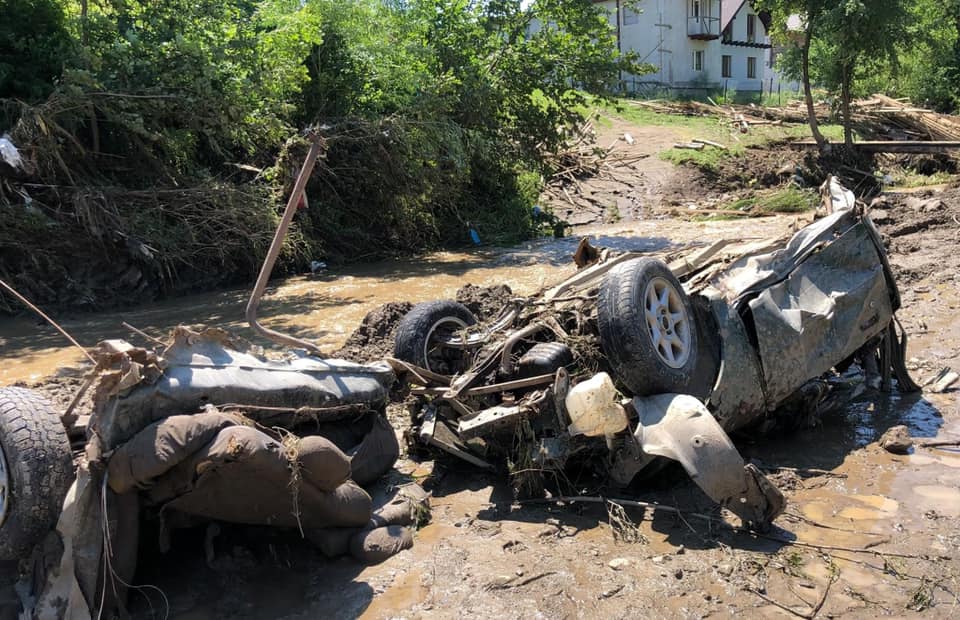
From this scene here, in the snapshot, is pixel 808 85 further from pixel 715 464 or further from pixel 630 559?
pixel 630 559

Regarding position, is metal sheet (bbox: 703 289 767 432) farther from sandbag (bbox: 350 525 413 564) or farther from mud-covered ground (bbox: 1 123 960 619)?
sandbag (bbox: 350 525 413 564)

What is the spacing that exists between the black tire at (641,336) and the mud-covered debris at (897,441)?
1726 mm

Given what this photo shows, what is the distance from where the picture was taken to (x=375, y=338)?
8125 millimetres

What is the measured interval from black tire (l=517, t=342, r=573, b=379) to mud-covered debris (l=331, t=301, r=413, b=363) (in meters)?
2.89

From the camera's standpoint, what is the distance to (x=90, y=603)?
3539 millimetres

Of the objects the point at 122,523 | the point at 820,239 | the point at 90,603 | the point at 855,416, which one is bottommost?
the point at 855,416

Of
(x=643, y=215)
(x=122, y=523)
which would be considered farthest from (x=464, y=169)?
(x=122, y=523)

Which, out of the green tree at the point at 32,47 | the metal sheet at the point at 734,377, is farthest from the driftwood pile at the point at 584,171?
the metal sheet at the point at 734,377

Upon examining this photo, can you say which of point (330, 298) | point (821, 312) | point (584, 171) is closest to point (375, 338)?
point (330, 298)

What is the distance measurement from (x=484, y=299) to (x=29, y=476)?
19.6ft

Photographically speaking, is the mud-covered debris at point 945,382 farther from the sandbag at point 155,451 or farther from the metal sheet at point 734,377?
the sandbag at point 155,451

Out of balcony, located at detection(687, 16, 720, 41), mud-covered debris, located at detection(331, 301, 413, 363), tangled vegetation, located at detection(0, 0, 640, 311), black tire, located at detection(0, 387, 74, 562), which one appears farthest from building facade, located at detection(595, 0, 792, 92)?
black tire, located at detection(0, 387, 74, 562)

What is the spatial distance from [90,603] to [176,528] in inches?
24.2

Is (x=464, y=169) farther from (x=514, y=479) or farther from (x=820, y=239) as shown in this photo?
(x=514, y=479)
